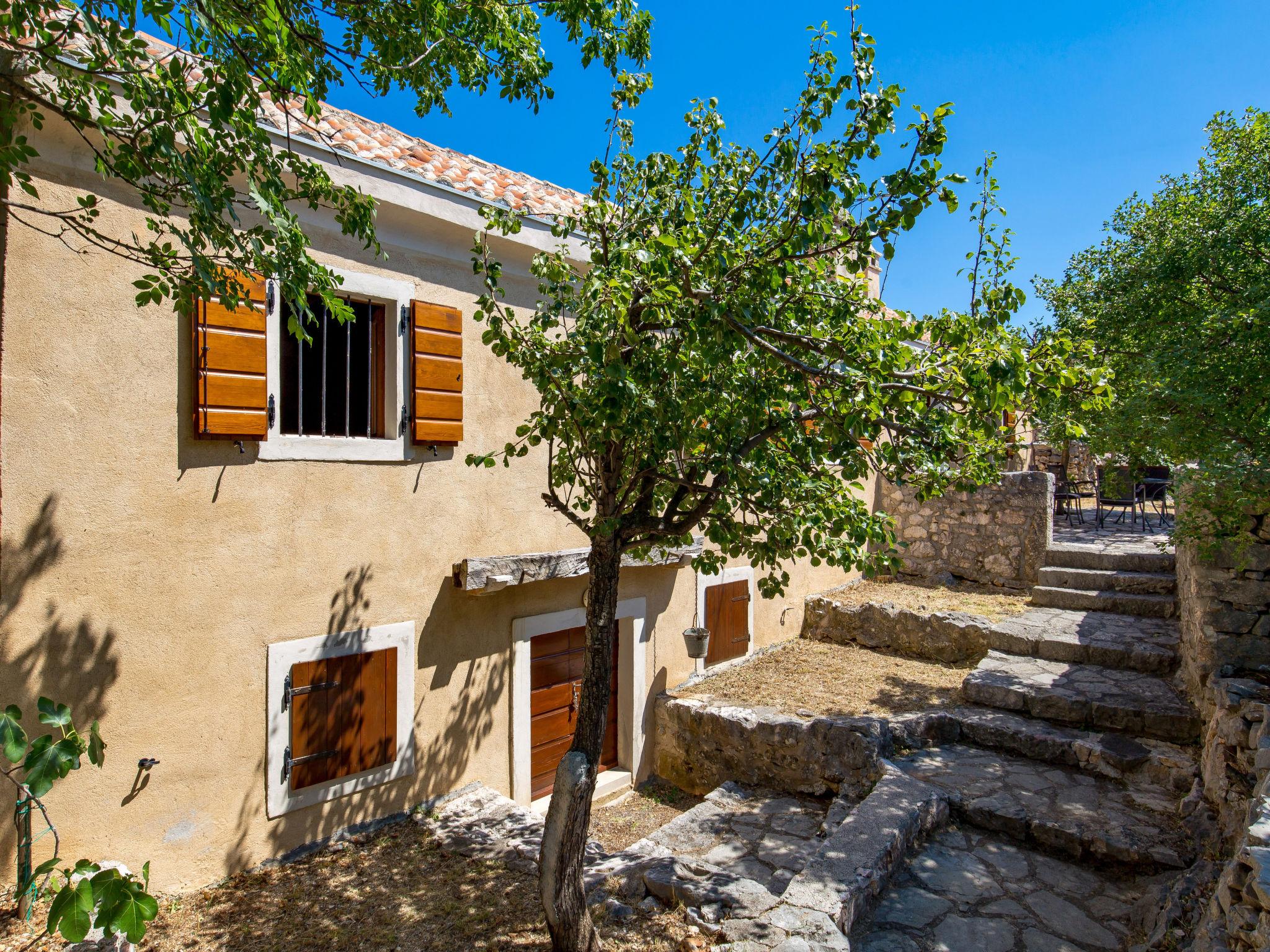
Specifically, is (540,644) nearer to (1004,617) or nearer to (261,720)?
(261,720)

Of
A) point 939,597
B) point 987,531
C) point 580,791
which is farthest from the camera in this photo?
point 987,531

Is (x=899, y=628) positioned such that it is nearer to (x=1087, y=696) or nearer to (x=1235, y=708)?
(x=1087, y=696)

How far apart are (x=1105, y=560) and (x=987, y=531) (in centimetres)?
156

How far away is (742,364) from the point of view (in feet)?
12.5

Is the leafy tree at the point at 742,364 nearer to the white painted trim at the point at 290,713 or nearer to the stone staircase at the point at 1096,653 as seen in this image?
the white painted trim at the point at 290,713

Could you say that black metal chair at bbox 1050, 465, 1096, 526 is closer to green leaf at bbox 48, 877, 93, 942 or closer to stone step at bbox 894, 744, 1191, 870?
stone step at bbox 894, 744, 1191, 870

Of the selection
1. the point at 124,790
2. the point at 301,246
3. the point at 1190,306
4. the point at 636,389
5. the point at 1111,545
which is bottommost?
the point at 124,790

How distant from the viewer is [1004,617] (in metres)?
8.88

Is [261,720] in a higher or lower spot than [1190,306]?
lower

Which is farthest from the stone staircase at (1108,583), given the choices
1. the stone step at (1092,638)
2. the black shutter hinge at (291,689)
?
the black shutter hinge at (291,689)

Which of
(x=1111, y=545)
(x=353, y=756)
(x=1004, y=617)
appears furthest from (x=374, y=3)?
(x=1111, y=545)

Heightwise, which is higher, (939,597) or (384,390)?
(384,390)

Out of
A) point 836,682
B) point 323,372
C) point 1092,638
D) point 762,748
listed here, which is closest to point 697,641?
point 762,748

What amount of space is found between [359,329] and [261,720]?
2974mm
